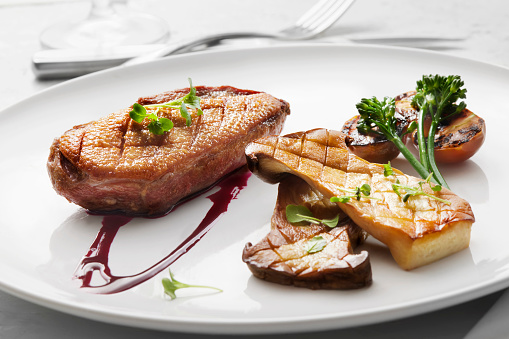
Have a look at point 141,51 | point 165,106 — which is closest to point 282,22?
point 141,51

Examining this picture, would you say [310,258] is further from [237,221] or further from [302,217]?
[237,221]

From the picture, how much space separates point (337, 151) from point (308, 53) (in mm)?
1704

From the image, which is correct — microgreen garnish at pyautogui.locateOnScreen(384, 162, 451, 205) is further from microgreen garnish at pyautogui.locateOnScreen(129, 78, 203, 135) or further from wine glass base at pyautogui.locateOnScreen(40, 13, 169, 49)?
wine glass base at pyautogui.locateOnScreen(40, 13, 169, 49)

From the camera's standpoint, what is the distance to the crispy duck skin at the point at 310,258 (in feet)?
7.11

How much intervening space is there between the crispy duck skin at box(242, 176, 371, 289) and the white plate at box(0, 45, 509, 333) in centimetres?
5

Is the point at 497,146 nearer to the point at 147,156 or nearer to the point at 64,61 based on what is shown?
the point at 147,156

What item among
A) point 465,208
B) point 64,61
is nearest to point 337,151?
point 465,208

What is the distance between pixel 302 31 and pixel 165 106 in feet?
7.18

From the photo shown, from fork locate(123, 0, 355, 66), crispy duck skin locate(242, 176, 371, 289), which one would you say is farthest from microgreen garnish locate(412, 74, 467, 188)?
fork locate(123, 0, 355, 66)

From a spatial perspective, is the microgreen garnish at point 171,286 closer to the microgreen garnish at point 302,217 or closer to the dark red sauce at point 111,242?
the dark red sauce at point 111,242

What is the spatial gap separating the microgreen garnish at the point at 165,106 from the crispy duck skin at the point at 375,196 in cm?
43

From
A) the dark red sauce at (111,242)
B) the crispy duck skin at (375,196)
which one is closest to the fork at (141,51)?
the dark red sauce at (111,242)

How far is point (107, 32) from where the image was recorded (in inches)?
210

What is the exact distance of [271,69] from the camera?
4.20 m
